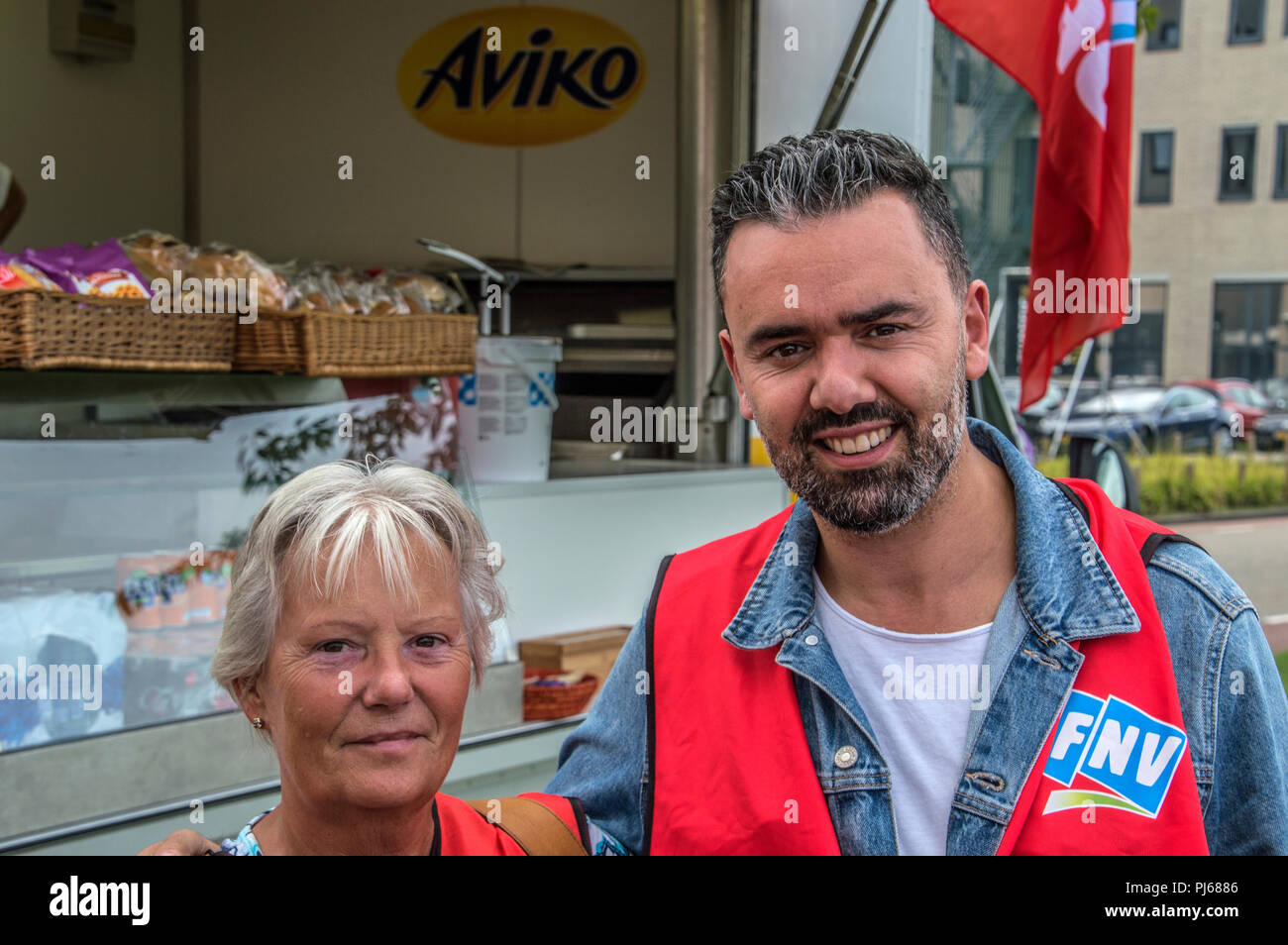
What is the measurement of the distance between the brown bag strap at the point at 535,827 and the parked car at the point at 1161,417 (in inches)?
646

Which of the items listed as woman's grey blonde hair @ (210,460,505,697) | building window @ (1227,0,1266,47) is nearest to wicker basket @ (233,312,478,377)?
woman's grey blonde hair @ (210,460,505,697)

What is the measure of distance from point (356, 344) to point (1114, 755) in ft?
9.35

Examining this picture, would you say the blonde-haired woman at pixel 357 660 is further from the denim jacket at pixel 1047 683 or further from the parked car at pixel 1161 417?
the parked car at pixel 1161 417

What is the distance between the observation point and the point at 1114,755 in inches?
55.2

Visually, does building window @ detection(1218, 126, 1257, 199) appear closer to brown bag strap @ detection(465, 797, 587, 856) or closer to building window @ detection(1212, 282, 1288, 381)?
building window @ detection(1212, 282, 1288, 381)

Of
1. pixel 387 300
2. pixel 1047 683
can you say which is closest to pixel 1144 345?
pixel 387 300

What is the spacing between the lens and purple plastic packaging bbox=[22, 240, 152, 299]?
3.29 metres

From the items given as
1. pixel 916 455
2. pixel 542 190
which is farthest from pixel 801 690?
pixel 542 190

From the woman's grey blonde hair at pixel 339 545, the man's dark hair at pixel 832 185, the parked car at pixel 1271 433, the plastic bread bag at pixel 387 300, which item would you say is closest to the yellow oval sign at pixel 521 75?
the plastic bread bag at pixel 387 300

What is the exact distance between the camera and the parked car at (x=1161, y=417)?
17.4 m

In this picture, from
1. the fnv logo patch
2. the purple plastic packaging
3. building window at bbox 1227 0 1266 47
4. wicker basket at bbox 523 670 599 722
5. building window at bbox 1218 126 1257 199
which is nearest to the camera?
the fnv logo patch

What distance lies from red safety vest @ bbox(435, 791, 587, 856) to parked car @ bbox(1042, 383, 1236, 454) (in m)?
16.4

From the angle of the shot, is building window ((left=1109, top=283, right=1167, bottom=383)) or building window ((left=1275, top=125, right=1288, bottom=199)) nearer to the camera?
building window ((left=1275, top=125, right=1288, bottom=199))

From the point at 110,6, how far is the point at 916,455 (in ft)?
15.4
